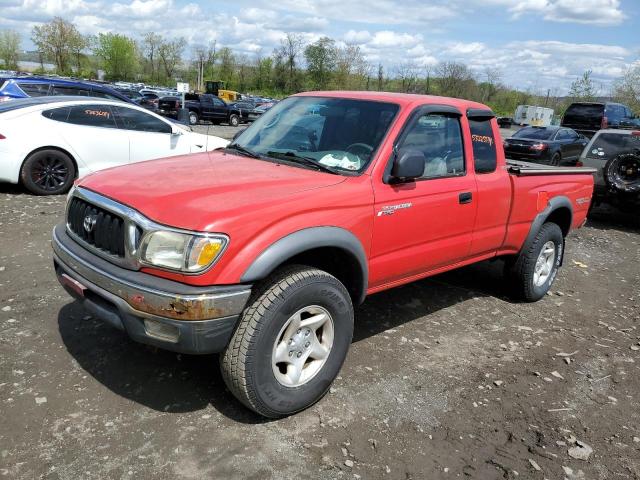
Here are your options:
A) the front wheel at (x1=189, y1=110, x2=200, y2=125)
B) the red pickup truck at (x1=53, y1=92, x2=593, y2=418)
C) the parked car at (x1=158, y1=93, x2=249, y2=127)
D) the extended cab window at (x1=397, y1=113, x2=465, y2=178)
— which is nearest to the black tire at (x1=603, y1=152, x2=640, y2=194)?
the red pickup truck at (x1=53, y1=92, x2=593, y2=418)

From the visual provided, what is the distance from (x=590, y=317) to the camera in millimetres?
5250

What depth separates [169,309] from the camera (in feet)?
8.75

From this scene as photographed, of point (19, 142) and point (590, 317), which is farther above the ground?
point (19, 142)

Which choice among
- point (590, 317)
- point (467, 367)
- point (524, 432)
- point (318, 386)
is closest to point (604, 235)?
point (590, 317)

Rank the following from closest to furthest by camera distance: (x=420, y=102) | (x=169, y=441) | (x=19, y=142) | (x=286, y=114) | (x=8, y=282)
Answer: (x=169, y=441)
(x=420, y=102)
(x=286, y=114)
(x=8, y=282)
(x=19, y=142)

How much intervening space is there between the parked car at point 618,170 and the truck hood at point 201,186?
284 inches

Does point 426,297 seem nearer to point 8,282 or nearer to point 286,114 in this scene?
point 286,114

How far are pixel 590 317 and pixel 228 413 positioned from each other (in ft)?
12.3

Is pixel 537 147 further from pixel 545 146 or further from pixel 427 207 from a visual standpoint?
pixel 427 207

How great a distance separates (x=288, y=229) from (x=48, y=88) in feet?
39.9

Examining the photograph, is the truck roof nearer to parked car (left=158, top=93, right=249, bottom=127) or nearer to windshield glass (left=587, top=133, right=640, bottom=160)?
windshield glass (left=587, top=133, right=640, bottom=160)

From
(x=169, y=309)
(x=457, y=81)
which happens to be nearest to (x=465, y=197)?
(x=169, y=309)

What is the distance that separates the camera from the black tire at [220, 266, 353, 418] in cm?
285

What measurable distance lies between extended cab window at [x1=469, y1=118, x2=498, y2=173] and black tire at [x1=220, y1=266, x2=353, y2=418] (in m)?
1.87
